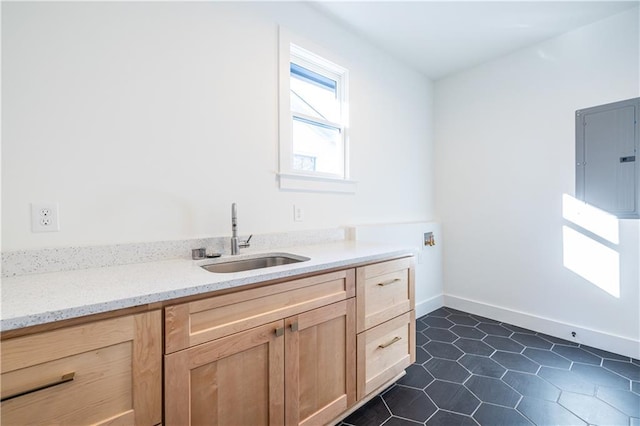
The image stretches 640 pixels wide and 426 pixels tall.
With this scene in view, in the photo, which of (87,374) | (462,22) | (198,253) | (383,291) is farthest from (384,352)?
(462,22)

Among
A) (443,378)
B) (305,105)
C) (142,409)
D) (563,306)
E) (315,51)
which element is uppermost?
(315,51)

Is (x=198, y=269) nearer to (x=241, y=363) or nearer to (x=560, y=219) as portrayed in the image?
(x=241, y=363)

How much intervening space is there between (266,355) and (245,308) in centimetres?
23

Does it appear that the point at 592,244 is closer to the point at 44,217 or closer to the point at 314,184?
the point at 314,184

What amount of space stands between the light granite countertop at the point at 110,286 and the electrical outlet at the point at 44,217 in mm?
191

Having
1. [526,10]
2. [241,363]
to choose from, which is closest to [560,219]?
[526,10]

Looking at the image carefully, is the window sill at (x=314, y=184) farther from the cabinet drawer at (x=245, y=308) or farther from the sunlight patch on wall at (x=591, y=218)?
the sunlight patch on wall at (x=591, y=218)

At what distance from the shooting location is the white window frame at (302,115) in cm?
195

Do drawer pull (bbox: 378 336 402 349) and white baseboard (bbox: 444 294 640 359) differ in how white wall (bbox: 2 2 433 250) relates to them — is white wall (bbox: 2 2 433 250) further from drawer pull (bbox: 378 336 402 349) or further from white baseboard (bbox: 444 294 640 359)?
white baseboard (bbox: 444 294 640 359)

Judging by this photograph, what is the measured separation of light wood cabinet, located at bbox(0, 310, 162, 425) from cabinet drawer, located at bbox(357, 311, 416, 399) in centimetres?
100

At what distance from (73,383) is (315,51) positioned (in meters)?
2.28

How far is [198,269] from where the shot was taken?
1.23m

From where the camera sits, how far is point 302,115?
214 cm

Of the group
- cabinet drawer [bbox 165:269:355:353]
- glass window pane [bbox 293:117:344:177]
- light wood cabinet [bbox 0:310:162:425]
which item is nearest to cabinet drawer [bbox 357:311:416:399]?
cabinet drawer [bbox 165:269:355:353]
